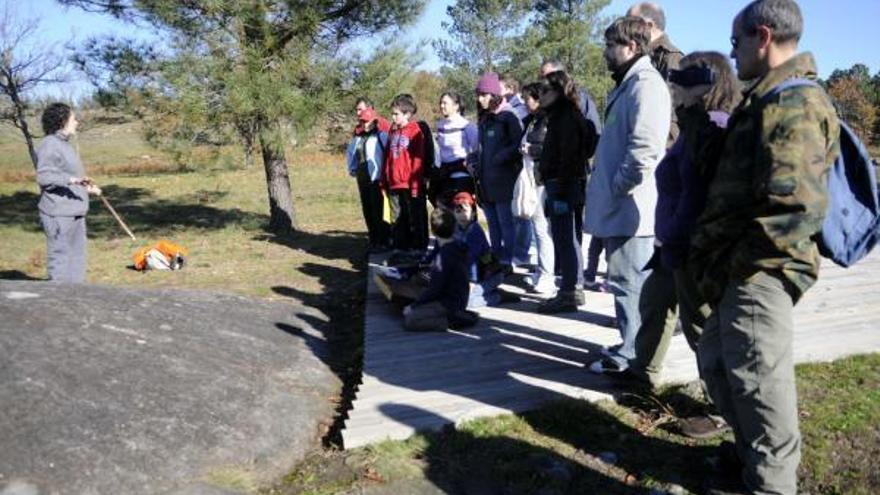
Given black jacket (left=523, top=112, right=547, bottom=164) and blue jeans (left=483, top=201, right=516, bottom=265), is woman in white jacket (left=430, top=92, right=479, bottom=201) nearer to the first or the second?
blue jeans (left=483, top=201, right=516, bottom=265)

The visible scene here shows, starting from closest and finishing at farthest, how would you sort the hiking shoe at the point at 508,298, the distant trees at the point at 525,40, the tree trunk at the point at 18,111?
the hiking shoe at the point at 508,298
the tree trunk at the point at 18,111
the distant trees at the point at 525,40

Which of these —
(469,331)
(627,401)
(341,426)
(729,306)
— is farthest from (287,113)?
(729,306)

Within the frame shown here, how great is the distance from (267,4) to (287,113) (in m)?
1.37

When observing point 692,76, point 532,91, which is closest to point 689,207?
point 692,76

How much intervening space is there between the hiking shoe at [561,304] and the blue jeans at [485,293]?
50cm

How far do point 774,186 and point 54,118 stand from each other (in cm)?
592

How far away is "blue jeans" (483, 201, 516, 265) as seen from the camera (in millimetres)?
6441

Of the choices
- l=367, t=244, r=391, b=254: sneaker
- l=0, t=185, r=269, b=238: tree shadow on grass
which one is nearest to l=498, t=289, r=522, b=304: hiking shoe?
l=367, t=244, r=391, b=254: sneaker

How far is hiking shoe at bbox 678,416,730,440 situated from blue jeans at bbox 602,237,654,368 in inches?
22.0

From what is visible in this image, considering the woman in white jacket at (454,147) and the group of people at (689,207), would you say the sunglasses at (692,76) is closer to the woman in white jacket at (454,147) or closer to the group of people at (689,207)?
the group of people at (689,207)

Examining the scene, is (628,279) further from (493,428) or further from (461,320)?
(461,320)

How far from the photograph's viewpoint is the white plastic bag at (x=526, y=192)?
591 centimetres

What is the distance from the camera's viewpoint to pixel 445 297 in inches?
202

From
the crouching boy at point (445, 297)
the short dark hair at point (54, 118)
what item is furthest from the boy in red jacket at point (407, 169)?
the short dark hair at point (54, 118)
